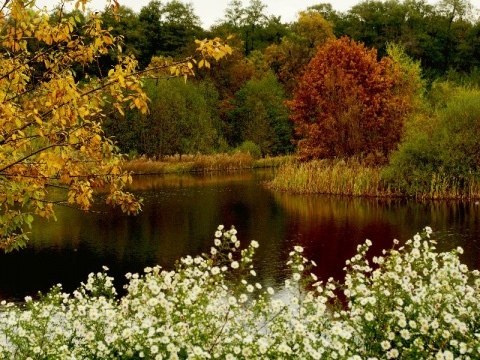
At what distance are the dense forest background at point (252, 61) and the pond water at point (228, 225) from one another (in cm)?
2468

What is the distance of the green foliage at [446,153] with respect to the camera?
2825 centimetres

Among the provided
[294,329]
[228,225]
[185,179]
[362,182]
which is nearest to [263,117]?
[185,179]

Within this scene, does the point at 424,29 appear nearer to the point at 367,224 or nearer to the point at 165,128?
the point at 165,128

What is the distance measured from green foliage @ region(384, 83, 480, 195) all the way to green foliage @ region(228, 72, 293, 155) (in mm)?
31266

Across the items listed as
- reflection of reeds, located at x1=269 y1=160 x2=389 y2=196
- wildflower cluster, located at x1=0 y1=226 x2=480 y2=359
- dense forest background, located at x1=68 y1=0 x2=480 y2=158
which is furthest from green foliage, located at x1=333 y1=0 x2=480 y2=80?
wildflower cluster, located at x1=0 y1=226 x2=480 y2=359

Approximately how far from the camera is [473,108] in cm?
2848

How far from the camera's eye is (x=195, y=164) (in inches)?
2015

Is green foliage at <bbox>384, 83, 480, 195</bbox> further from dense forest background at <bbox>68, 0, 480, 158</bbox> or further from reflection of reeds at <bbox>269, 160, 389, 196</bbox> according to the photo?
dense forest background at <bbox>68, 0, 480, 158</bbox>

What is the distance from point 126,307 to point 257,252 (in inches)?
400

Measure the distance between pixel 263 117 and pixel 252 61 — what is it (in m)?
15.2

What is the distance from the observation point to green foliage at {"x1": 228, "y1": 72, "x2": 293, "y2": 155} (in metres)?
61.8

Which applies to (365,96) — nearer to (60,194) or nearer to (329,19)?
(60,194)

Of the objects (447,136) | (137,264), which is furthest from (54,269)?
(447,136)

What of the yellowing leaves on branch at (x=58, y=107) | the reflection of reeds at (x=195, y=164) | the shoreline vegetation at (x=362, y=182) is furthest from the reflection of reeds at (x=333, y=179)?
the yellowing leaves on branch at (x=58, y=107)
